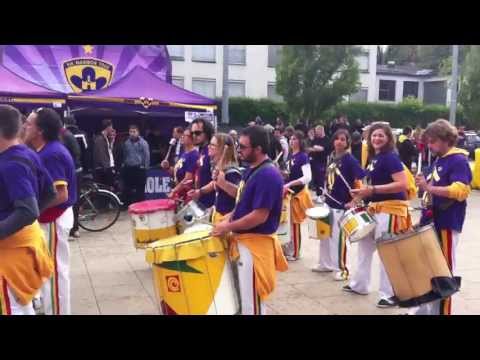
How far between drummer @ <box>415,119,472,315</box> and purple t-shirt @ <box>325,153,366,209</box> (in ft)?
4.89

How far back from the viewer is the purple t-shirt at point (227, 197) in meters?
4.59

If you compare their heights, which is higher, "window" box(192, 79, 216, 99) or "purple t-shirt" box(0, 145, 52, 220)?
"window" box(192, 79, 216, 99)

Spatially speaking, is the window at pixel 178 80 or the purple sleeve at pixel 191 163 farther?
the window at pixel 178 80

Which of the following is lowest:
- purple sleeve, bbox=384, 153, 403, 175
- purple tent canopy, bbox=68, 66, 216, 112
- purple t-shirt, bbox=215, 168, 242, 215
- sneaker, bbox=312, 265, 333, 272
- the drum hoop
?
sneaker, bbox=312, 265, 333, 272

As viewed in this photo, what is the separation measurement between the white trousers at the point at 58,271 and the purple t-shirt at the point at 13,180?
1.32m

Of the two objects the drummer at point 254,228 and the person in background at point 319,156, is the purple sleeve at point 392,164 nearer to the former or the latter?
the drummer at point 254,228

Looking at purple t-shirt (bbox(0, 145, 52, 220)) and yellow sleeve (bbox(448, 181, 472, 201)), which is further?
yellow sleeve (bbox(448, 181, 472, 201))

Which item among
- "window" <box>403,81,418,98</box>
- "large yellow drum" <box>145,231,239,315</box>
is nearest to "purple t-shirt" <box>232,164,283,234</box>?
"large yellow drum" <box>145,231,239,315</box>

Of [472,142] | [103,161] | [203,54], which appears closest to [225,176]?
[103,161]

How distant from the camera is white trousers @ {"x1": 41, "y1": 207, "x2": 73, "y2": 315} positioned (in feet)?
14.2

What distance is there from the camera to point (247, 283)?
12.1ft

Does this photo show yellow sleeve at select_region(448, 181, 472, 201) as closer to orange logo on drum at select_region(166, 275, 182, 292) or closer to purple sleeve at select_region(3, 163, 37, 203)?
orange logo on drum at select_region(166, 275, 182, 292)

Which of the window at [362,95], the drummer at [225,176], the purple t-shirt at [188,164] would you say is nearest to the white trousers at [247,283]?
the drummer at [225,176]

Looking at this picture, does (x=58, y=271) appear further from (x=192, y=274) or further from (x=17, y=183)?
(x=17, y=183)
